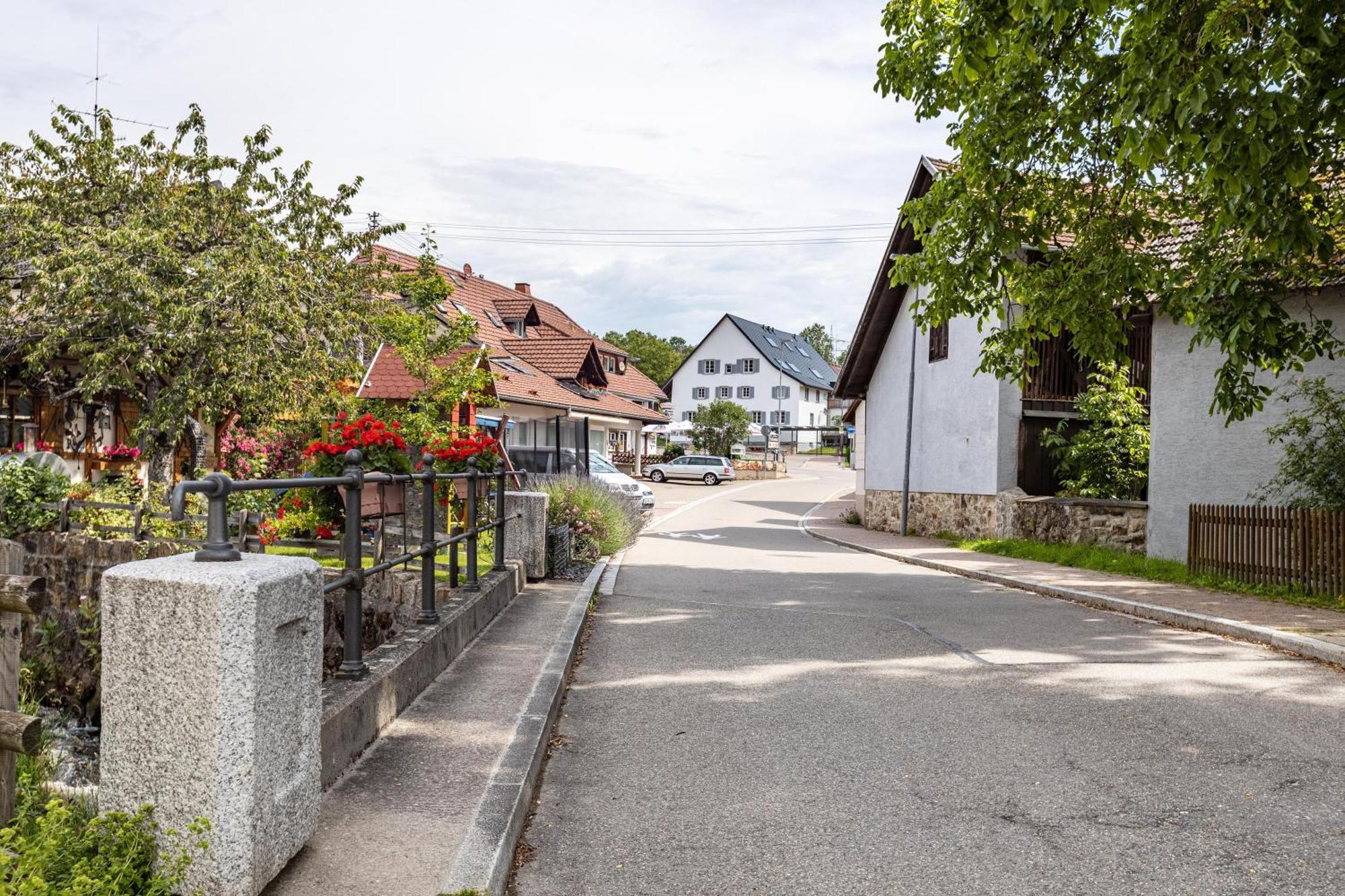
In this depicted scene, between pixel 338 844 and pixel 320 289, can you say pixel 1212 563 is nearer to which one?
pixel 338 844

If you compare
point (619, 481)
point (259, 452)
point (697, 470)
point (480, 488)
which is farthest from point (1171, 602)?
point (697, 470)

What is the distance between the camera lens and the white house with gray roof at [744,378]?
86.4 m

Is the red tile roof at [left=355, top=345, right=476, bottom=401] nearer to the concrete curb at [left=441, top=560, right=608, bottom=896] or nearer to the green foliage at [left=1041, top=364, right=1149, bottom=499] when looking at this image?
the green foliage at [left=1041, top=364, right=1149, bottom=499]

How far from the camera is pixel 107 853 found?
9.94 ft

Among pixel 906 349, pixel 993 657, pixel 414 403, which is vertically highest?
pixel 906 349

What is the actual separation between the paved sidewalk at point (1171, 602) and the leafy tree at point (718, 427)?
45329 millimetres

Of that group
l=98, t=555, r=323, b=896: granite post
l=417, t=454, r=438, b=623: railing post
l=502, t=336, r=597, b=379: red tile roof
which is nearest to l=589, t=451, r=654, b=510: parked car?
l=502, t=336, r=597, b=379: red tile roof

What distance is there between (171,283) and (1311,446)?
16.1 meters

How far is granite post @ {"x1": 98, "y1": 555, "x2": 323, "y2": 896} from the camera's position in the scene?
9.93 feet

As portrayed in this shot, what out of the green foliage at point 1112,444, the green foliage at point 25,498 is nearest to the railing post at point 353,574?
the green foliage at point 25,498

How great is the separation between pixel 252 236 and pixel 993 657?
13922mm

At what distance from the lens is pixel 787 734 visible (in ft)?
19.8

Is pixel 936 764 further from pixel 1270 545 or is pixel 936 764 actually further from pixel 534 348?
pixel 534 348

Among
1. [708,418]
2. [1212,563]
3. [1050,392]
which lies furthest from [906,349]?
[708,418]
